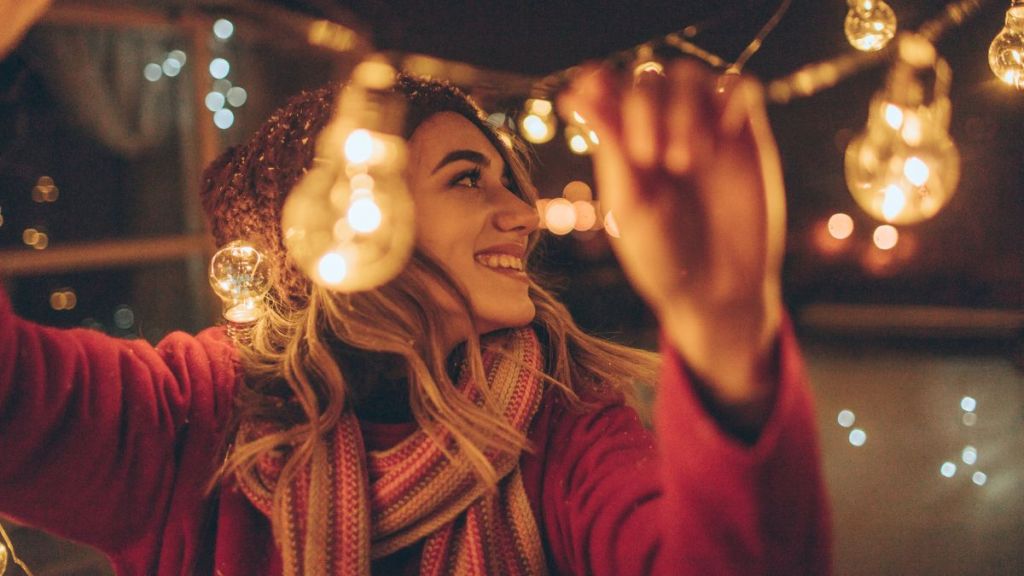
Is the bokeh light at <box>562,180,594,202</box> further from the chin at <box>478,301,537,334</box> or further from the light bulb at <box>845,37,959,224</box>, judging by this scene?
the chin at <box>478,301,537,334</box>

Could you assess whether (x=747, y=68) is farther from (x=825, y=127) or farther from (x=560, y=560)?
(x=825, y=127)

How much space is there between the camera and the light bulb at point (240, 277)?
1.15 meters

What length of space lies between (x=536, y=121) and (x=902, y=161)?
1460 mm

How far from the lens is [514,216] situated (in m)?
1.17

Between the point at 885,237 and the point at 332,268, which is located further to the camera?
the point at 885,237

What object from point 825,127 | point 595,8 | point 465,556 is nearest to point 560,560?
point 465,556

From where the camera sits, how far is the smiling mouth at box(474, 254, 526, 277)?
1.15 meters

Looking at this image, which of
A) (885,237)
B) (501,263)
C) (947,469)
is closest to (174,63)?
(501,263)

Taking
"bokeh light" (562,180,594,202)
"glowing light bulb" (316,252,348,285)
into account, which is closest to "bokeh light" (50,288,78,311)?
"glowing light bulb" (316,252,348,285)

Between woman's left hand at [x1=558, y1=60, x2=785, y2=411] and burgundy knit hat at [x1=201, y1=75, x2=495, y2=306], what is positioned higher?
burgundy knit hat at [x1=201, y1=75, x2=495, y2=306]

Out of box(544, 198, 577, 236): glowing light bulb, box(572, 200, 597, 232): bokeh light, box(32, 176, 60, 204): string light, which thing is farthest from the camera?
box(572, 200, 597, 232): bokeh light

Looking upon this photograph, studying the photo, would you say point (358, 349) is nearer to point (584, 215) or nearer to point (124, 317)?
point (124, 317)

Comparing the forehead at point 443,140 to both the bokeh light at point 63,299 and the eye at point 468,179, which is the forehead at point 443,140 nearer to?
the eye at point 468,179

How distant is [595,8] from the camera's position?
171cm
